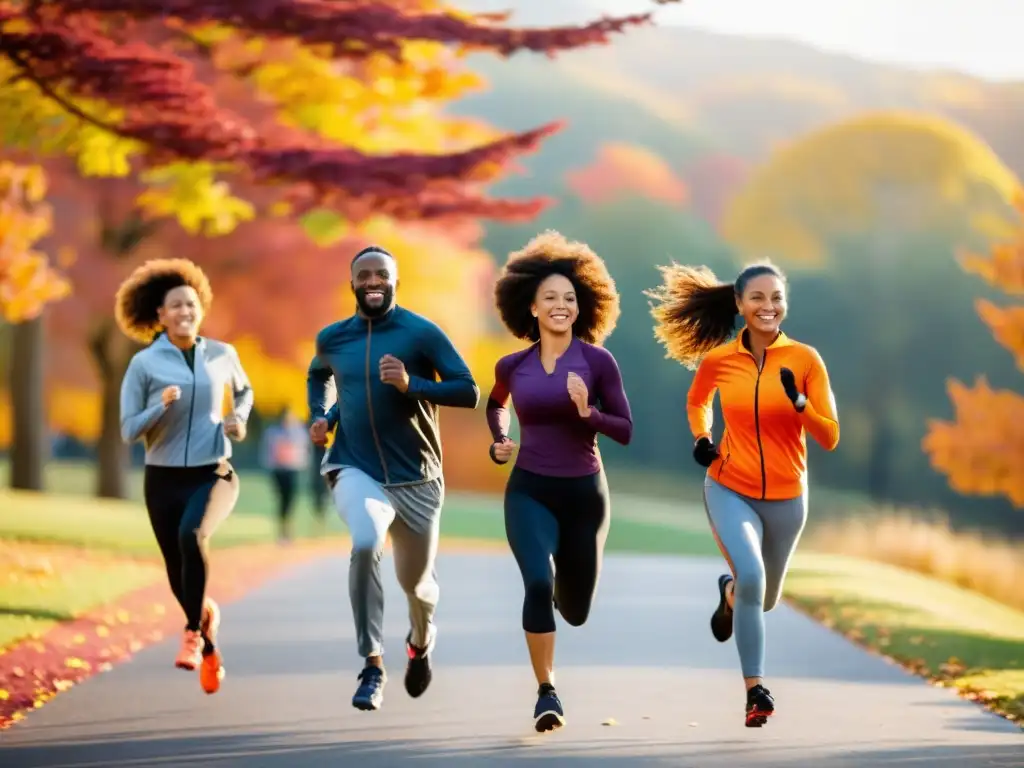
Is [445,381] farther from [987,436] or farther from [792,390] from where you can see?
[987,436]

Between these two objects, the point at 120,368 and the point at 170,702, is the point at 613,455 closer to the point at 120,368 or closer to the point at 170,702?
the point at 120,368

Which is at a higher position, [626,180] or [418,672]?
[626,180]

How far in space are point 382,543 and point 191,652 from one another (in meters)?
1.64

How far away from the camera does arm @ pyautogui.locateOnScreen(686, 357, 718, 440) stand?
28.8ft

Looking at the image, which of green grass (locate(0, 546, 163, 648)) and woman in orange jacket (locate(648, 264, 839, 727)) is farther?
green grass (locate(0, 546, 163, 648))

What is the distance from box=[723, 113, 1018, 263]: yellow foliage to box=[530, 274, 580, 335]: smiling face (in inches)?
1946

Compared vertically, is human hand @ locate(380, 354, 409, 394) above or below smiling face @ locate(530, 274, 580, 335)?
below

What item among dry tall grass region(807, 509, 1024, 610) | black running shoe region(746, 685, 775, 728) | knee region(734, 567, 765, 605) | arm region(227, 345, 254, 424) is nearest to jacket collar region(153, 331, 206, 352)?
arm region(227, 345, 254, 424)

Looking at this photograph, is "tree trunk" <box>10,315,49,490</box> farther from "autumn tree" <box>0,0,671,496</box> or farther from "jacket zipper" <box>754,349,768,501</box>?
"jacket zipper" <box>754,349,768,501</box>

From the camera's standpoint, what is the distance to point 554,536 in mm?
8438

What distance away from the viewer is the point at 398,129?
24.1 m

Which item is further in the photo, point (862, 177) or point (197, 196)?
point (862, 177)

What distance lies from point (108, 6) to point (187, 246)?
1381 cm

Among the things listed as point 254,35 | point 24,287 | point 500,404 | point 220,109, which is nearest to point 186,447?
point 500,404
